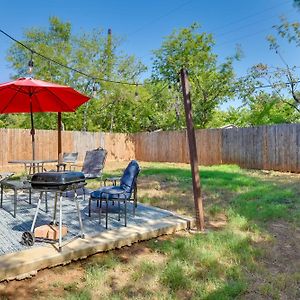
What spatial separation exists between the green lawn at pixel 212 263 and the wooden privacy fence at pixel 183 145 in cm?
569

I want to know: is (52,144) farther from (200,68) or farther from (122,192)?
(122,192)

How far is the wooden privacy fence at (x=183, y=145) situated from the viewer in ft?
34.0

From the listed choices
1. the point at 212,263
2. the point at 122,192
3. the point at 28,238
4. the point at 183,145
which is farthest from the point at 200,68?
the point at 28,238

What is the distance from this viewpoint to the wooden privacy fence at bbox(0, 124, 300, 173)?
10.4 metres

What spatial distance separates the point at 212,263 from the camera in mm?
3041

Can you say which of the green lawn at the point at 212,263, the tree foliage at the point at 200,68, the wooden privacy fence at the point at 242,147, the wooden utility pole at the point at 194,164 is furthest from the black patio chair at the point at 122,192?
the tree foliage at the point at 200,68

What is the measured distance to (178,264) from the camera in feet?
9.81

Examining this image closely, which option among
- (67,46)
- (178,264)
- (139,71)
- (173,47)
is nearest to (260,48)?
(173,47)

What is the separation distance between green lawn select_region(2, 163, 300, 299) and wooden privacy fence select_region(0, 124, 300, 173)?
224 inches

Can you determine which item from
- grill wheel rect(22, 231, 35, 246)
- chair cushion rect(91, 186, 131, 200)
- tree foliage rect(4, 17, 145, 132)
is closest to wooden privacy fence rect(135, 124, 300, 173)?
tree foliage rect(4, 17, 145, 132)

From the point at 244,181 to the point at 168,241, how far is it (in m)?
4.76

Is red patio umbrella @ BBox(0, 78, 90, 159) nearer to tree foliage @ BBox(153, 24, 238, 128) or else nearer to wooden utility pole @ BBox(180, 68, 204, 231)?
wooden utility pole @ BBox(180, 68, 204, 231)

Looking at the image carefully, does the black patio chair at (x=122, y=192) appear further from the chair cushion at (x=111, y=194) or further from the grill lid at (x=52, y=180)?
the grill lid at (x=52, y=180)

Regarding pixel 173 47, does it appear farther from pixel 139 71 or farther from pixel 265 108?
→ pixel 265 108
